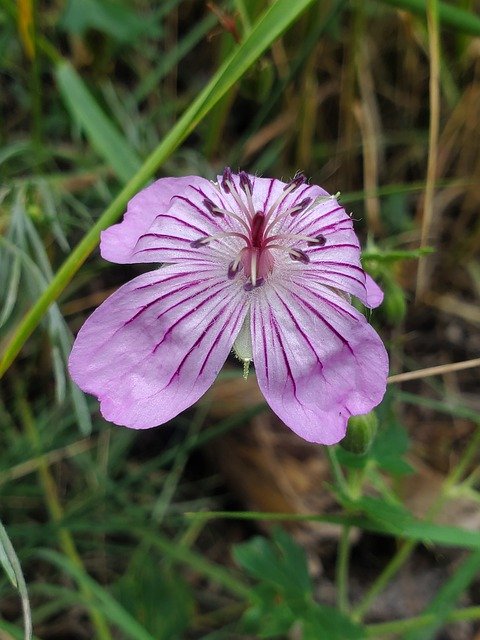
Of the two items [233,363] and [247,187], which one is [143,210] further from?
[233,363]

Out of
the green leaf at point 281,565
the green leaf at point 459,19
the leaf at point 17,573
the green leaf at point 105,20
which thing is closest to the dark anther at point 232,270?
the leaf at point 17,573

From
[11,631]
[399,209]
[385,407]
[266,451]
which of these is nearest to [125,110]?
[399,209]

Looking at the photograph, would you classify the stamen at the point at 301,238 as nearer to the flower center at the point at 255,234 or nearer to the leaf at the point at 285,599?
the flower center at the point at 255,234

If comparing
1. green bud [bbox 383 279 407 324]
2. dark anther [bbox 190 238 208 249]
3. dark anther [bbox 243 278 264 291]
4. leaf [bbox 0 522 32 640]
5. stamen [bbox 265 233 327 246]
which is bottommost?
leaf [bbox 0 522 32 640]

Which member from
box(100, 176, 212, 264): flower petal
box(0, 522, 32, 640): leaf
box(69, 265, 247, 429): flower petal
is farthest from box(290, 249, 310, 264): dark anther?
box(0, 522, 32, 640): leaf

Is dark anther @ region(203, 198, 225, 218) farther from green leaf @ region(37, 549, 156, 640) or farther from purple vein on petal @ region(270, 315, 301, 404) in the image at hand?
green leaf @ region(37, 549, 156, 640)

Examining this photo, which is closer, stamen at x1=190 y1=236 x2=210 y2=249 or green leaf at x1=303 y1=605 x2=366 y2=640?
stamen at x1=190 y1=236 x2=210 y2=249
